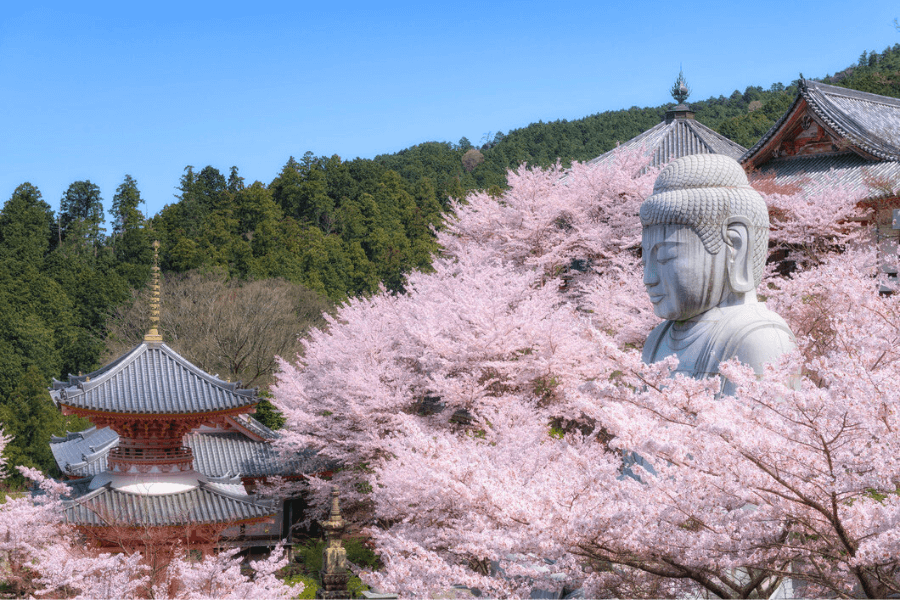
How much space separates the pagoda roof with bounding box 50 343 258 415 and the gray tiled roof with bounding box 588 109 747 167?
11922mm

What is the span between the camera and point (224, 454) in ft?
64.1

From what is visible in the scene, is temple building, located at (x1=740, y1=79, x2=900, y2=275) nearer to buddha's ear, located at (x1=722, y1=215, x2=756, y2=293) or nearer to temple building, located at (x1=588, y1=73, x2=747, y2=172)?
temple building, located at (x1=588, y1=73, x2=747, y2=172)

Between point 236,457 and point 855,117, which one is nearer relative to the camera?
point 236,457

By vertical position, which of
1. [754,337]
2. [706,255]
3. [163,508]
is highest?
[706,255]

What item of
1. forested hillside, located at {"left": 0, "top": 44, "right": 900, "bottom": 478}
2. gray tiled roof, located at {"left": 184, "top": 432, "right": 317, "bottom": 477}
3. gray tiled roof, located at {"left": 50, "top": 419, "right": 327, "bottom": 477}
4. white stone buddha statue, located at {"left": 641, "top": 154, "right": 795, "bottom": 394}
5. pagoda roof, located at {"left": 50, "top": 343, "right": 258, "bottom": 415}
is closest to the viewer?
white stone buddha statue, located at {"left": 641, "top": 154, "right": 795, "bottom": 394}

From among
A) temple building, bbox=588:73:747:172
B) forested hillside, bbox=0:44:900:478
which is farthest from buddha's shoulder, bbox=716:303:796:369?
forested hillside, bbox=0:44:900:478

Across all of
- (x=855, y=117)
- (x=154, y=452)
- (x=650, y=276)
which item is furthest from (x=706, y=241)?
(x=855, y=117)

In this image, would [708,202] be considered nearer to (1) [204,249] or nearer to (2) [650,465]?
(2) [650,465]

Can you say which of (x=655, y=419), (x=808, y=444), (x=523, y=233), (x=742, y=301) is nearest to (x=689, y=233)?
Answer: (x=742, y=301)

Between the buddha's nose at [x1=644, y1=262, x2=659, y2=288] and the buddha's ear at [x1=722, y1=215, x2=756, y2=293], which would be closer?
the buddha's ear at [x1=722, y1=215, x2=756, y2=293]

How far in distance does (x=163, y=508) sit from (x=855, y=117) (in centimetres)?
1739

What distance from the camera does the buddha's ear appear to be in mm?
5841

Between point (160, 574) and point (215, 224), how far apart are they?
1441 inches

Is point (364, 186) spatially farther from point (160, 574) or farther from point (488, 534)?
point (488, 534)
